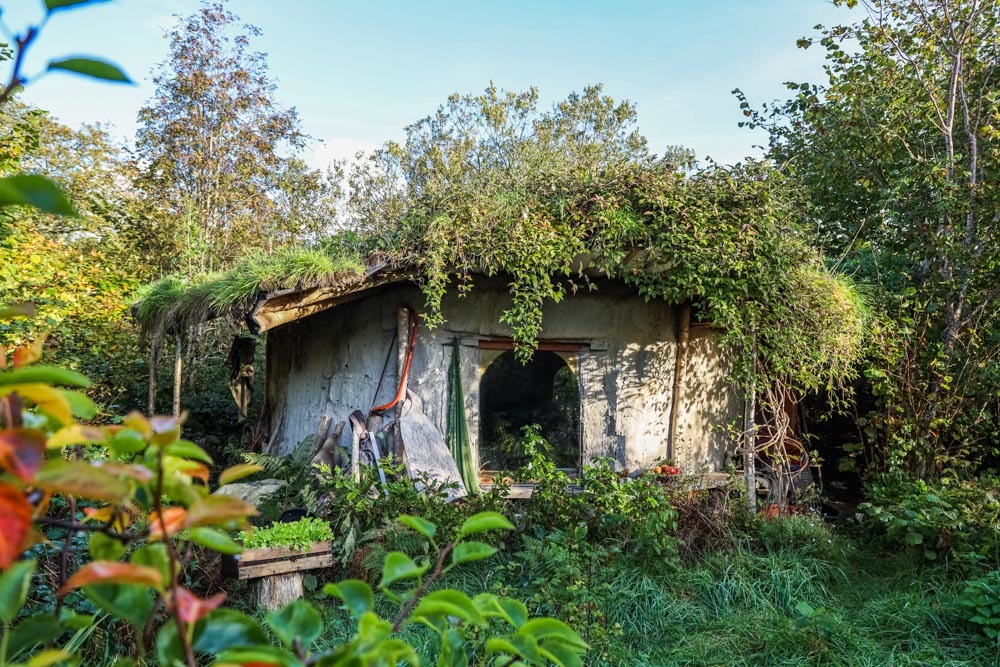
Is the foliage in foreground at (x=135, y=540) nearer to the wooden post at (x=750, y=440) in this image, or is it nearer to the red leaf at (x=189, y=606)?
the red leaf at (x=189, y=606)

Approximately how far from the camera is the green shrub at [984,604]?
13.3 ft

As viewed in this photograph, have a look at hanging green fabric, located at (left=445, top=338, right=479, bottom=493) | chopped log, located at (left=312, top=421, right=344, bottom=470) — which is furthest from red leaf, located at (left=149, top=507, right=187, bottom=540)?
hanging green fabric, located at (left=445, top=338, right=479, bottom=493)

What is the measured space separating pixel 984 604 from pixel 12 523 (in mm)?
5248

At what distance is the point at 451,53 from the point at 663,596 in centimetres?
775

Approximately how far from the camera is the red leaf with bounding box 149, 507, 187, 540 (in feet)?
2.35

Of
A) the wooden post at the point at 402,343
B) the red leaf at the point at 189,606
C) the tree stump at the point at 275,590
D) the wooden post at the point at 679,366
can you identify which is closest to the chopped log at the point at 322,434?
the wooden post at the point at 402,343

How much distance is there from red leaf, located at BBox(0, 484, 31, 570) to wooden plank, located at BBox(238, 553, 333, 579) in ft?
13.7

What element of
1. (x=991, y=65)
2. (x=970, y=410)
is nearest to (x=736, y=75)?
(x=991, y=65)

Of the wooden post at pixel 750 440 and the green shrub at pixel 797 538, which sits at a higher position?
the wooden post at pixel 750 440

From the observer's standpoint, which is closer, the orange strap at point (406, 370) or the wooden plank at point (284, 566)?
the wooden plank at point (284, 566)

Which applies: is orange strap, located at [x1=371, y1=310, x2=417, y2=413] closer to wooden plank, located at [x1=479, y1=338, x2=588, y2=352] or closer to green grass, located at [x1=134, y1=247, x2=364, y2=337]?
wooden plank, located at [x1=479, y1=338, x2=588, y2=352]

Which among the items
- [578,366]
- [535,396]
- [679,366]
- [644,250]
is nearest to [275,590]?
[578,366]

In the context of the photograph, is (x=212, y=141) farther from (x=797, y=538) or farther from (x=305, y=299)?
(x=797, y=538)

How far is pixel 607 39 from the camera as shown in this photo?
350 inches
